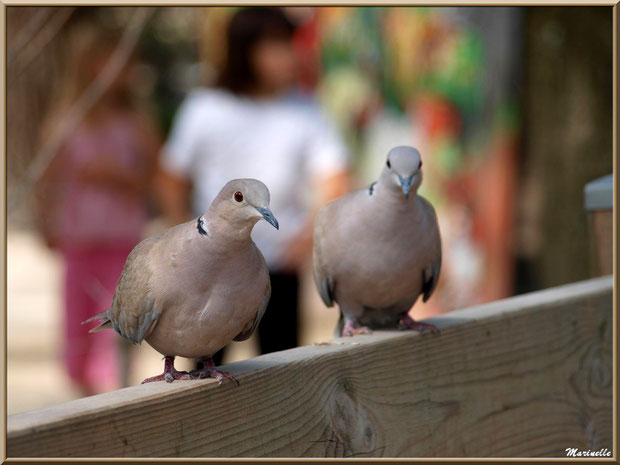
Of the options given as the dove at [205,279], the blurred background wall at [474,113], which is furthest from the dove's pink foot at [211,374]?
the blurred background wall at [474,113]

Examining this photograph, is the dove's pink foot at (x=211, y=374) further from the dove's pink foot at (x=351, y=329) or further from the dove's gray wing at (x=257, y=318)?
the dove's pink foot at (x=351, y=329)

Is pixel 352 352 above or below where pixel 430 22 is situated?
below

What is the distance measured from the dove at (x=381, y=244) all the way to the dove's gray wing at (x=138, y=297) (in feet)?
2.82

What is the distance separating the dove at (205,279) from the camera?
2033 mm

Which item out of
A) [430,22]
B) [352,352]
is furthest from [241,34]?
[352,352]

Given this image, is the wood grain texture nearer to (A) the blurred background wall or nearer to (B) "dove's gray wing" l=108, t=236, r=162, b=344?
(B) "dove's gray wing" l=108, t=236, r=162, b=344

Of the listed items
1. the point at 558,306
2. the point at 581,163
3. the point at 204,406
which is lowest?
the point at 204,406

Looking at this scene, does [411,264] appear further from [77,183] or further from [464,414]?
[77,183]

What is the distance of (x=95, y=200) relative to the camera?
5977mm

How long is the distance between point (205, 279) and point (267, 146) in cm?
288

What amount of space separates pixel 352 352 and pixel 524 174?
5.07 metres

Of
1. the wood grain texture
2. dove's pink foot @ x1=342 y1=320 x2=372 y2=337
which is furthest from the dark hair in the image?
the wood grain texture

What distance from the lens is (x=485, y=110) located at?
259 inches

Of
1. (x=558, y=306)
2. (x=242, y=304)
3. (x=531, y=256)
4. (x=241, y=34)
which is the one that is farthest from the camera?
(x=531, y=256)
